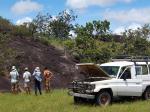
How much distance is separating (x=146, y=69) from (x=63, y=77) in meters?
22.8

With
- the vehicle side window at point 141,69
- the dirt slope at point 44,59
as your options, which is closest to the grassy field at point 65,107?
the vehicle side window at point 141,69

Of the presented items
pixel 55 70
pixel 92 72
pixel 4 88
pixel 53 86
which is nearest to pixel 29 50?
pixel 55 70

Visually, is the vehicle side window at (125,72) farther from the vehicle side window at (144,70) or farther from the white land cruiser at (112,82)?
the vehicle side window at (144,70)

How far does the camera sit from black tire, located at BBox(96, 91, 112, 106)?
22.2 metres

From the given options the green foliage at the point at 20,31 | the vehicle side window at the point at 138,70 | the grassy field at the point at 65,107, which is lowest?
the grassy field at the point at 65,107

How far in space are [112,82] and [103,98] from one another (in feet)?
2.90

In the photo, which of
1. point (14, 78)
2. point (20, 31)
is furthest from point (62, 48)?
point (14, 78)

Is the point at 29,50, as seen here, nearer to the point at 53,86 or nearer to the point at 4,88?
the point at 53,86

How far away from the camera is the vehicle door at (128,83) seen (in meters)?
22.8

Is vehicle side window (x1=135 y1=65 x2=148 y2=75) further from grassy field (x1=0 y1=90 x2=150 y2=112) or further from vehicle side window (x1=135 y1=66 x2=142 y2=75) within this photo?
grassy field (x1=0 y1=90 x2=150 y2=112)

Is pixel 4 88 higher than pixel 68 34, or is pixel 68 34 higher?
pixel 68 34

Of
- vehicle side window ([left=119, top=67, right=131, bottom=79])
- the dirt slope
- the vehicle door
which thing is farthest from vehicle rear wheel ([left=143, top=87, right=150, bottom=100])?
the dirt slope

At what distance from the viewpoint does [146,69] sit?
24.3 m

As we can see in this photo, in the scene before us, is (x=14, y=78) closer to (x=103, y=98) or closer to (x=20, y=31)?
(x=103, y=98)
